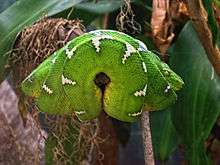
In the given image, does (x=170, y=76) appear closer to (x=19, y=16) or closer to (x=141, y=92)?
(x=141, y=92)

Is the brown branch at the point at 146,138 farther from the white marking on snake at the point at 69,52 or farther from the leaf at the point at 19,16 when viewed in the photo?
the leaf at the point at 19,16

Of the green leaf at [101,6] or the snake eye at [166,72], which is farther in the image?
the green leaf at [101,6]

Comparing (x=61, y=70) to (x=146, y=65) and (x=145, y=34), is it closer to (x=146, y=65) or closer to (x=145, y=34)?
(x=146, y=65)

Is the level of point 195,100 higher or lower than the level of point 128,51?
lower

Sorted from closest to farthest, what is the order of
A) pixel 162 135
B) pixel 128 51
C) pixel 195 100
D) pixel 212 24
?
pixel 128 51 → pixel 212 24 → pixel 195 100 → pixel 162 135

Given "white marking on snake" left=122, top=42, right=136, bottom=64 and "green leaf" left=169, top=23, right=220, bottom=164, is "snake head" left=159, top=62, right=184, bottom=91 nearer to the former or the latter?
"white marking on snake" left=122, top=42, right=136, bottom=64

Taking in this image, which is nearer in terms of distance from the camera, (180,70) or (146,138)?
(146,138)

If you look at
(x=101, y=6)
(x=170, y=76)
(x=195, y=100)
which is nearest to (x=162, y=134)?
(x=195, y=100)

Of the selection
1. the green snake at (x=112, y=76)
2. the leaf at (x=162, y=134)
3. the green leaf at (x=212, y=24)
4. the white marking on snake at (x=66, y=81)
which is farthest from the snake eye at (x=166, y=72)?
the leaf at (x=162, y=134)
